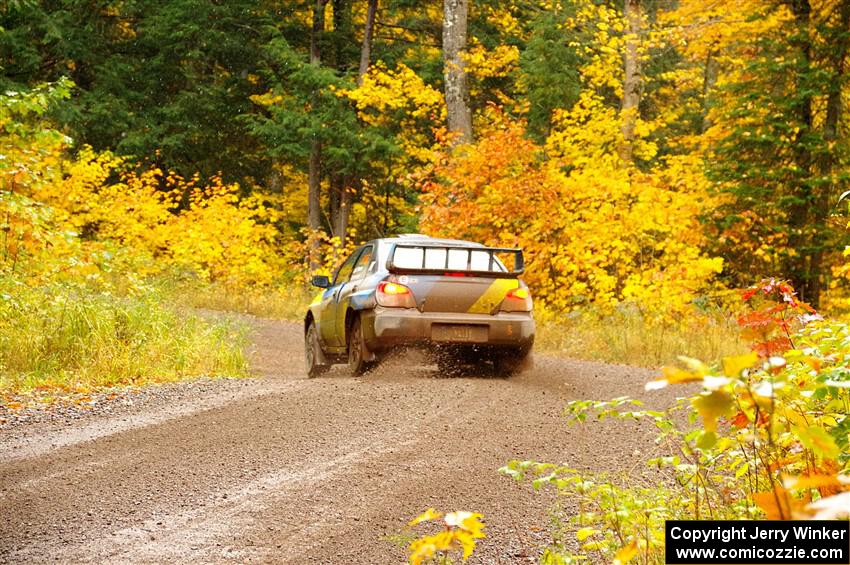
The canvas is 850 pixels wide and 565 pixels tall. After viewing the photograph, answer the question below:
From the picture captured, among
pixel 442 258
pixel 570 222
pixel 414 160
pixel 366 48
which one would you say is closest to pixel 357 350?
pixel 442 258

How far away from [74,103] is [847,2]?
77.0 feet

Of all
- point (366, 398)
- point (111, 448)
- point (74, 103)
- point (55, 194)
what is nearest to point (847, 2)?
point (366, 398)

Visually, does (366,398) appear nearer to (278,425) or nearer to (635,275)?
(278,425)

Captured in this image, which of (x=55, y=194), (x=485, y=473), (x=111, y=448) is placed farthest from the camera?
(x=55, y=194)

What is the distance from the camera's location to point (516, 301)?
35.7ft

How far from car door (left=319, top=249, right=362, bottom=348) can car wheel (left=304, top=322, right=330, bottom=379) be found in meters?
0.33

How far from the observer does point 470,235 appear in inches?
733

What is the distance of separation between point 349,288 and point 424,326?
155cm

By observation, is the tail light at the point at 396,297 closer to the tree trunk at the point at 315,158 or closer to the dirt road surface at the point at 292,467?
the dirt road surface at the point at 292,467

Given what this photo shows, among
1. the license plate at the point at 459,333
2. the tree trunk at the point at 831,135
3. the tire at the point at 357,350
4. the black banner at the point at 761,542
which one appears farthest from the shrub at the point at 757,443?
the tree trunk at the point at 831,135

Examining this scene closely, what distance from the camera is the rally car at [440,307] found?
415 inches

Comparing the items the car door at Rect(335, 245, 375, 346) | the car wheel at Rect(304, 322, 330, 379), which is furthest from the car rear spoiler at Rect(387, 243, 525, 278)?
the car wheel at Rect(304, 322, 330, 379)

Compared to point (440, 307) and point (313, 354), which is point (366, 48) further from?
point (440, 307)

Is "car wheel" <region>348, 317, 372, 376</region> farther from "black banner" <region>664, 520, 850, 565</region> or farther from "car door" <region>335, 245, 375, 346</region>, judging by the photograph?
"black banner" <region>664, 520, 850, 565</region>
